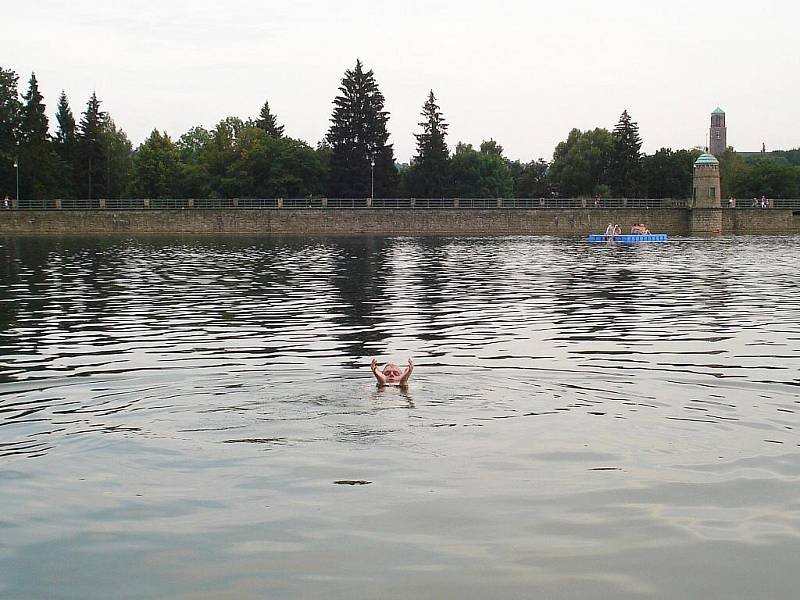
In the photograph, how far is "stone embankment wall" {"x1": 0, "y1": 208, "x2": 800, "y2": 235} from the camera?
93750mm

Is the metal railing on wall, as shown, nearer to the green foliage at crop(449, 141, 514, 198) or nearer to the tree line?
the tree line

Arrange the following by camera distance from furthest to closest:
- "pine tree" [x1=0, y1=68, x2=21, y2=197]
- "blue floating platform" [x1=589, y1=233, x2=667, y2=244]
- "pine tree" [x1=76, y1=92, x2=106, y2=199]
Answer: "pine tree" [x1=76, y1=92, x2=106, y2=199]
"pine tree" [x1=0, y1=68, x2=21, y2=197]
"blue floating platform" [x1=589, y1=233, x2=667, y2=244]

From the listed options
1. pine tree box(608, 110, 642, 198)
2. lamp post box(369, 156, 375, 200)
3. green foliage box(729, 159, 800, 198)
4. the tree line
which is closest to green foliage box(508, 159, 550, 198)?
the tree line

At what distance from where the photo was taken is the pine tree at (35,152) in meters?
102

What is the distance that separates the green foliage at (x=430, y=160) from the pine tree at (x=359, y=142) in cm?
369

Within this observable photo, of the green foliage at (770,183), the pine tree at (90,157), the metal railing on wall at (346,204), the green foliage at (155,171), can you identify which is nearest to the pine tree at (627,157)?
the metal railing on wall at (346,204)

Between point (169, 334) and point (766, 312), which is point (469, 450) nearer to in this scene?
point (169, 334)

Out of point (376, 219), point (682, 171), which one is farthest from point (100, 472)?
point (682, 171)

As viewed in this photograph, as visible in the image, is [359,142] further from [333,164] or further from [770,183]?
[770,183]

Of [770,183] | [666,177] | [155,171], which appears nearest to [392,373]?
[155,171]

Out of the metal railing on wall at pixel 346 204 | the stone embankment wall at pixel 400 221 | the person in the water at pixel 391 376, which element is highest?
the metal railing on wall at pixel 346 204

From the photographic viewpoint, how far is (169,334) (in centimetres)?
2264

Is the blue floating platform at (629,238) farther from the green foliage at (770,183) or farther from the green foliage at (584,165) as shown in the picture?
the green foliage at (770,183)

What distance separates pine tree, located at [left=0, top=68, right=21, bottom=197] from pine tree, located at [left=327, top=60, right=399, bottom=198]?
104ft
